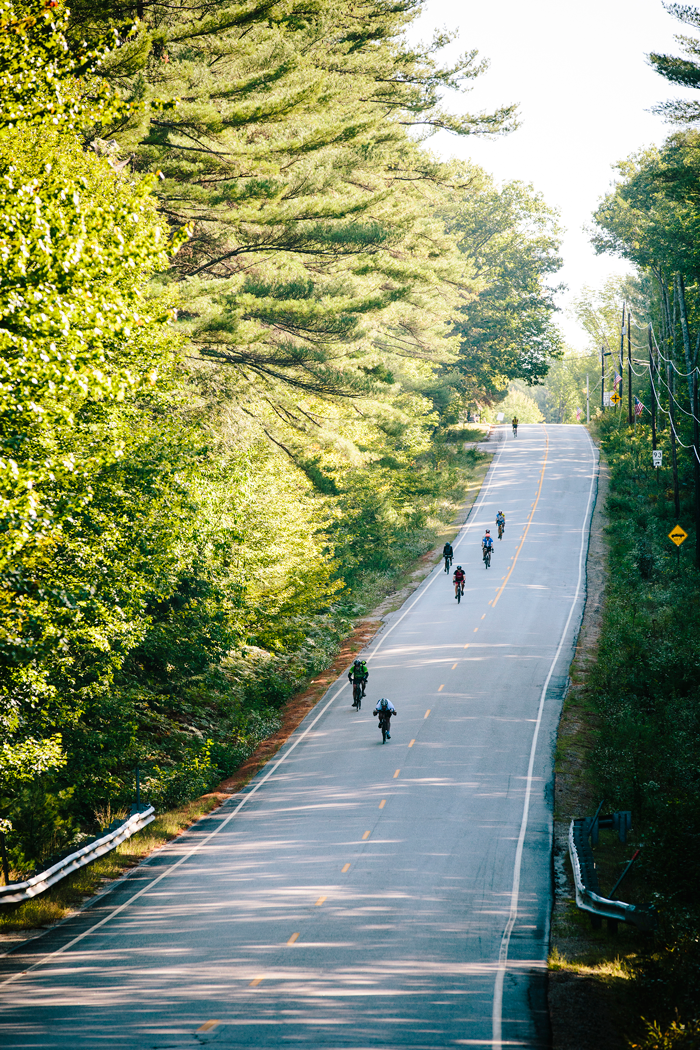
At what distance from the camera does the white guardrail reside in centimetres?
1383

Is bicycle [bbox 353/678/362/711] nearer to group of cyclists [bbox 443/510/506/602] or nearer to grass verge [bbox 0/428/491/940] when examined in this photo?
grass verge [bbox 0/428/491/940]

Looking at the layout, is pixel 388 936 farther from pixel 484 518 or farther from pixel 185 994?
pixel 484 518

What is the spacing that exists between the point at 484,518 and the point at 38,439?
4107 centimetres

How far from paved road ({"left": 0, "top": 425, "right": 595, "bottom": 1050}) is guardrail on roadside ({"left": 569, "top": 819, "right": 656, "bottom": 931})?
2.52 ft

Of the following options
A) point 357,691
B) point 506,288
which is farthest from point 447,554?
point 506,288

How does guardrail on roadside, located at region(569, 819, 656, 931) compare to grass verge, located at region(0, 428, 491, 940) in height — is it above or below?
above

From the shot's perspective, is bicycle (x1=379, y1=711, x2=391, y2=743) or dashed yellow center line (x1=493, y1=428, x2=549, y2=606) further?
dashed yellow center line (x1=493, y1=428, x2=549, y2=606)

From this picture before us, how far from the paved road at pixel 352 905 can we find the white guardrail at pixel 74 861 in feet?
2.62

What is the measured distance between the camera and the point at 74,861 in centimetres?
1559

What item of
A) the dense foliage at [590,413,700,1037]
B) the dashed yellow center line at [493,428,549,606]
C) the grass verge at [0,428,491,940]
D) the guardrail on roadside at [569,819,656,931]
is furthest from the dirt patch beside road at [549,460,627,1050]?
the dashed yellow center line at [493,428,549,606]

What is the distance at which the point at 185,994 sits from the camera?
10852 mm

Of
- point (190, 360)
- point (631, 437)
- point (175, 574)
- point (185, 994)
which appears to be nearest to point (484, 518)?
point (631, 437)

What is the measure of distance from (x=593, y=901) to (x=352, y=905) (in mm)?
3677

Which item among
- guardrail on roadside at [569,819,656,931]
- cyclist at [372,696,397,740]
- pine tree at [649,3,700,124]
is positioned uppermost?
pine tree at [649,3,700,124]
